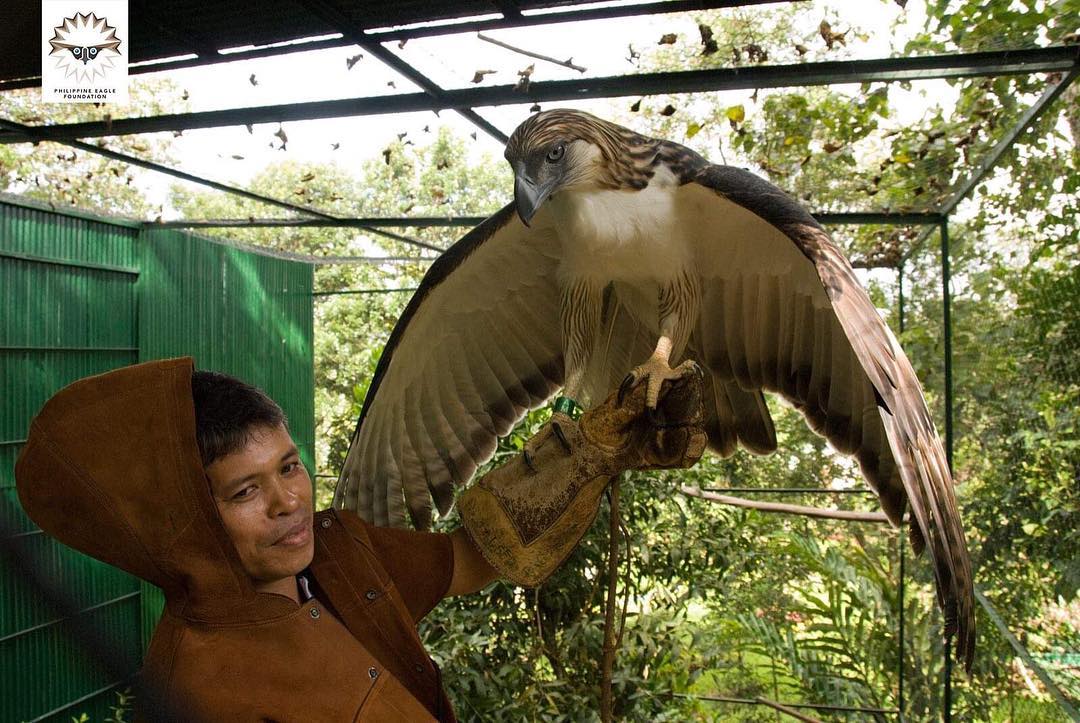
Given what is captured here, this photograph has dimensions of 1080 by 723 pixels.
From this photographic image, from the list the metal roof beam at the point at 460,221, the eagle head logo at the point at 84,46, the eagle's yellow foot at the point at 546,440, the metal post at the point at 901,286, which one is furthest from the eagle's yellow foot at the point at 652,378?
the metal post at the point at 901,286

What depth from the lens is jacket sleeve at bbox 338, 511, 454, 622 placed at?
1.70 meters

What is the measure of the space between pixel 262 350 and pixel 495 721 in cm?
649

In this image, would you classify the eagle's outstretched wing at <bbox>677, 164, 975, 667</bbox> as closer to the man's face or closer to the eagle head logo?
the man's face

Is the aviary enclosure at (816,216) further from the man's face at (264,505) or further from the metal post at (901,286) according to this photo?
the man's face at (264,505)

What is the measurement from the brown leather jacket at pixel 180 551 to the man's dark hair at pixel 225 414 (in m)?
0.07

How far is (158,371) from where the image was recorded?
123 cm

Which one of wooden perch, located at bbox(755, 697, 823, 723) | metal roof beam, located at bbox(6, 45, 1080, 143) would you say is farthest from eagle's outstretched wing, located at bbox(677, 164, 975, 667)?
wooden perch, located at bbox(755, 697, 823, 723)

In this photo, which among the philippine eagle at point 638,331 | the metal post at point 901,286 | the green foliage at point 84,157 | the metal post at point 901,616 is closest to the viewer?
the philippine eagle at point 638,331

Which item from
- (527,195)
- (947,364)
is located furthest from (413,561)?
(947,364)

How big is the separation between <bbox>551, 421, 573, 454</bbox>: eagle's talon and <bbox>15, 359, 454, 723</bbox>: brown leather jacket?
0.73 metres

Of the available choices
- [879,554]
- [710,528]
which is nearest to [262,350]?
[710,528]

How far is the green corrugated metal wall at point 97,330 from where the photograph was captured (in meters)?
6.24

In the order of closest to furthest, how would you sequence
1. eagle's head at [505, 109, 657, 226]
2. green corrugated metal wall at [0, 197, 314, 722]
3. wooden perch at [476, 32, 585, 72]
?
eagle's head at [505, 109, 657, 226] < wooden perch at [476, 32, 585, 72] < green corrugated metal wall at [0, 197, 314, 722]

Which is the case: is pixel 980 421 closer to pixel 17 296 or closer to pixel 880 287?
pixel 880 287
